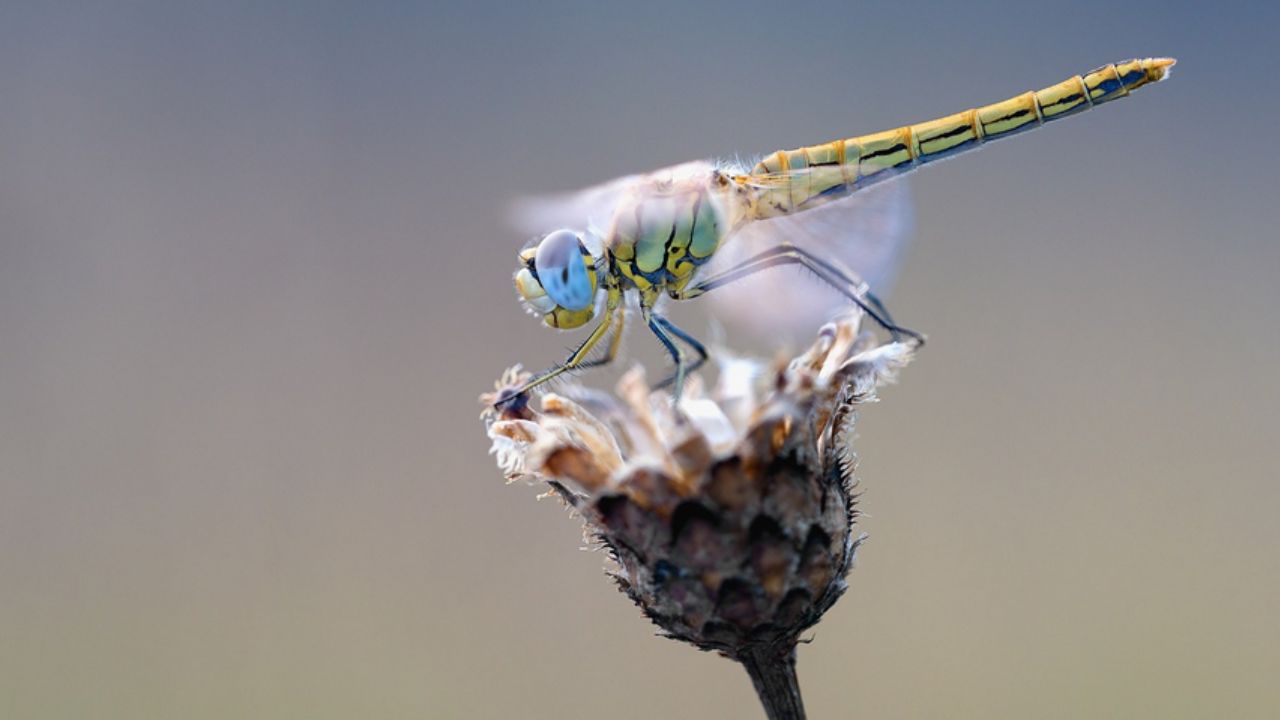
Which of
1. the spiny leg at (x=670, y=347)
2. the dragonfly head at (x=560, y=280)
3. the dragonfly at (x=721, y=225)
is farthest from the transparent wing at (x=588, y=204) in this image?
the spiny leg at (x=670, y=347)

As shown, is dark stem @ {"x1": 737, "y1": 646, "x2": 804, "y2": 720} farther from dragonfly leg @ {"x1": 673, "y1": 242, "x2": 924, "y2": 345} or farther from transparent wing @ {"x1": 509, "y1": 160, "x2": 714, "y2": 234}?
transparent wing @ {"x1": 509, "y1": 160, "x2": 714, "y2": 234}

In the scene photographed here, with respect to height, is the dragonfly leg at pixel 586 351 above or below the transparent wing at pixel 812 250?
below

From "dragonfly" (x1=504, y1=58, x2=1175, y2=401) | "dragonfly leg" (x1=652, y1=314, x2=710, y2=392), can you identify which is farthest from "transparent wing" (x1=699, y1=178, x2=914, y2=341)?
"dragonfly leg" (x1=652, y1=314, x2=710, y2=392)

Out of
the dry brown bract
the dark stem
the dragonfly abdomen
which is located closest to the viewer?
the dry brown bract

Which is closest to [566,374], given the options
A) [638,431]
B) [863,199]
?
[638,431]

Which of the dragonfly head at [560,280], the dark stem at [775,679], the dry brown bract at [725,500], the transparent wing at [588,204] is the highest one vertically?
the transparent wing at [588,204]

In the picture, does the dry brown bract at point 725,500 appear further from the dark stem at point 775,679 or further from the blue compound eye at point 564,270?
the blue compound eye at point 564,270

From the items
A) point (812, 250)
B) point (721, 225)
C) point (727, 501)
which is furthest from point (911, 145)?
point (727, 501)

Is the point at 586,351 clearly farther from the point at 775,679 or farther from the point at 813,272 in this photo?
the point at 775,679
